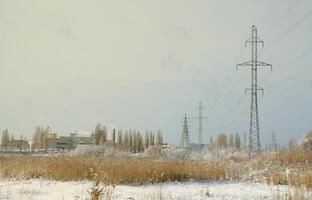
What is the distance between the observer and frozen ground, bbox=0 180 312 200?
12.1 metres

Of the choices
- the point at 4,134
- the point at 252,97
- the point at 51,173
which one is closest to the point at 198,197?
the point at 51,173

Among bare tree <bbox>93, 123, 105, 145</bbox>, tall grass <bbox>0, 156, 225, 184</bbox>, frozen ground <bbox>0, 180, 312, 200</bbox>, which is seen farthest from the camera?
bare tree <bbox>93, 123, 105, 145</bbox>

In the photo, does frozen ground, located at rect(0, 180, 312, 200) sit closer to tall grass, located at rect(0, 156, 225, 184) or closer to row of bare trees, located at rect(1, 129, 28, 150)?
tall grass, located at rect(0, 156, 225, 184)

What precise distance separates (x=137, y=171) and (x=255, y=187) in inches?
157

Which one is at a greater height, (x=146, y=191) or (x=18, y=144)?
(x=18, y=144)

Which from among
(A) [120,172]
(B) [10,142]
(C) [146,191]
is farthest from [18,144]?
(C) [146,191]

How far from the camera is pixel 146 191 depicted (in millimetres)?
13328

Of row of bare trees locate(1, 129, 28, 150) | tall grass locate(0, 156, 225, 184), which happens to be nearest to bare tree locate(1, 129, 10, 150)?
row of bare trees locate(1, 129, 28, 150)

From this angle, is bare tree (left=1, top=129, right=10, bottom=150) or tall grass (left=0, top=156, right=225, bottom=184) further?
bare tree (left=1, top=129, right=10, bottom=150)

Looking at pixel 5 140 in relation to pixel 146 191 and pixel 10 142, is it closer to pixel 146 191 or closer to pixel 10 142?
pixel 10 142

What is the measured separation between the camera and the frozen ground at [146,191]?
12.1 m

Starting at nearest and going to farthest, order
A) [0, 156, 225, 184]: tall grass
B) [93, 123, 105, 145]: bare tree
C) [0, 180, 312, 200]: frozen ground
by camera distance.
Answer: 1. [0, 180, 312, 200]: frozen ground
2. [0, 156, 225, 184]: tall grass
3. [93, 123, 105, 145]: bare tree

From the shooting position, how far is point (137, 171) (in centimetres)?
1603

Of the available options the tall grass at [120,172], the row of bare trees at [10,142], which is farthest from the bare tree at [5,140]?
the tall grass at [120,172]
